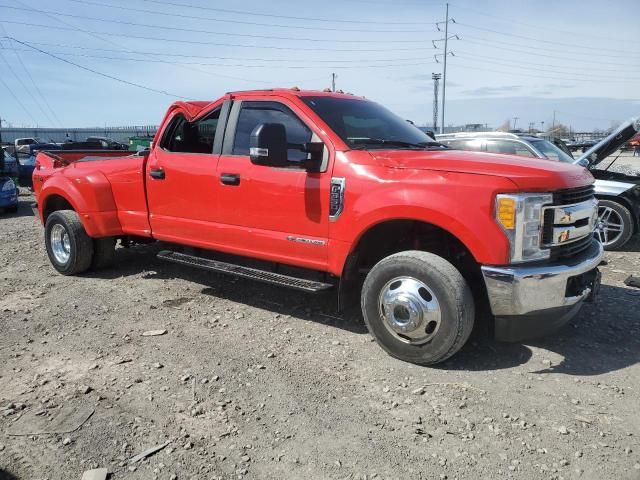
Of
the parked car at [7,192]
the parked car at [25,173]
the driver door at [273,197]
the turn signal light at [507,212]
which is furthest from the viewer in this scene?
the parked car at [25,173]

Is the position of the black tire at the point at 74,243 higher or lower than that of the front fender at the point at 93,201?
lower

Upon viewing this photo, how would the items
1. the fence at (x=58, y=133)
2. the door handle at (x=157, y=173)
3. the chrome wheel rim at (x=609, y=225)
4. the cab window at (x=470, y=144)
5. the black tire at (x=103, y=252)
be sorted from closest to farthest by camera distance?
1. the door handle at (x=157, y=173)
2. the black tire at (x=103, y=252)
3. the chrome wheel rim at (x=609, y=225)
4. the cab window at (x=470, y=144)
5. the fence at (x=58, y=133)

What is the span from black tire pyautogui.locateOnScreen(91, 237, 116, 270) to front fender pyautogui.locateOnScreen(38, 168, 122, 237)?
259 millimetres

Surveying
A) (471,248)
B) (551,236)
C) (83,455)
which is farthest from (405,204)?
(83,455)

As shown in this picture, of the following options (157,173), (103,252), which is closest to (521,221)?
(157,173)

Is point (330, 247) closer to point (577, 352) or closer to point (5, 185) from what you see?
point (577, 352)

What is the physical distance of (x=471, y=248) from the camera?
11.6 ft

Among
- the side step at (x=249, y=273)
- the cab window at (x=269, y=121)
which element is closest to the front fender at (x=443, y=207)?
the side step at (x=249, y=273)

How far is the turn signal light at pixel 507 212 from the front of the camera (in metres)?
3.39

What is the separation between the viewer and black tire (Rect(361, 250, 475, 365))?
11.8 feet

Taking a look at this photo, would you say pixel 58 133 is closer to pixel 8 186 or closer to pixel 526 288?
pixel 8 186

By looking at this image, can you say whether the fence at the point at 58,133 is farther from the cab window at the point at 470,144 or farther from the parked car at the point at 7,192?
the cab window at the point at 470,144

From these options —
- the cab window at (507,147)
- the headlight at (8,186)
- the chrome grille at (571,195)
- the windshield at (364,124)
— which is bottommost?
the headlight at (8,186)

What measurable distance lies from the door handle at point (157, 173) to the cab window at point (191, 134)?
0.24 meters
